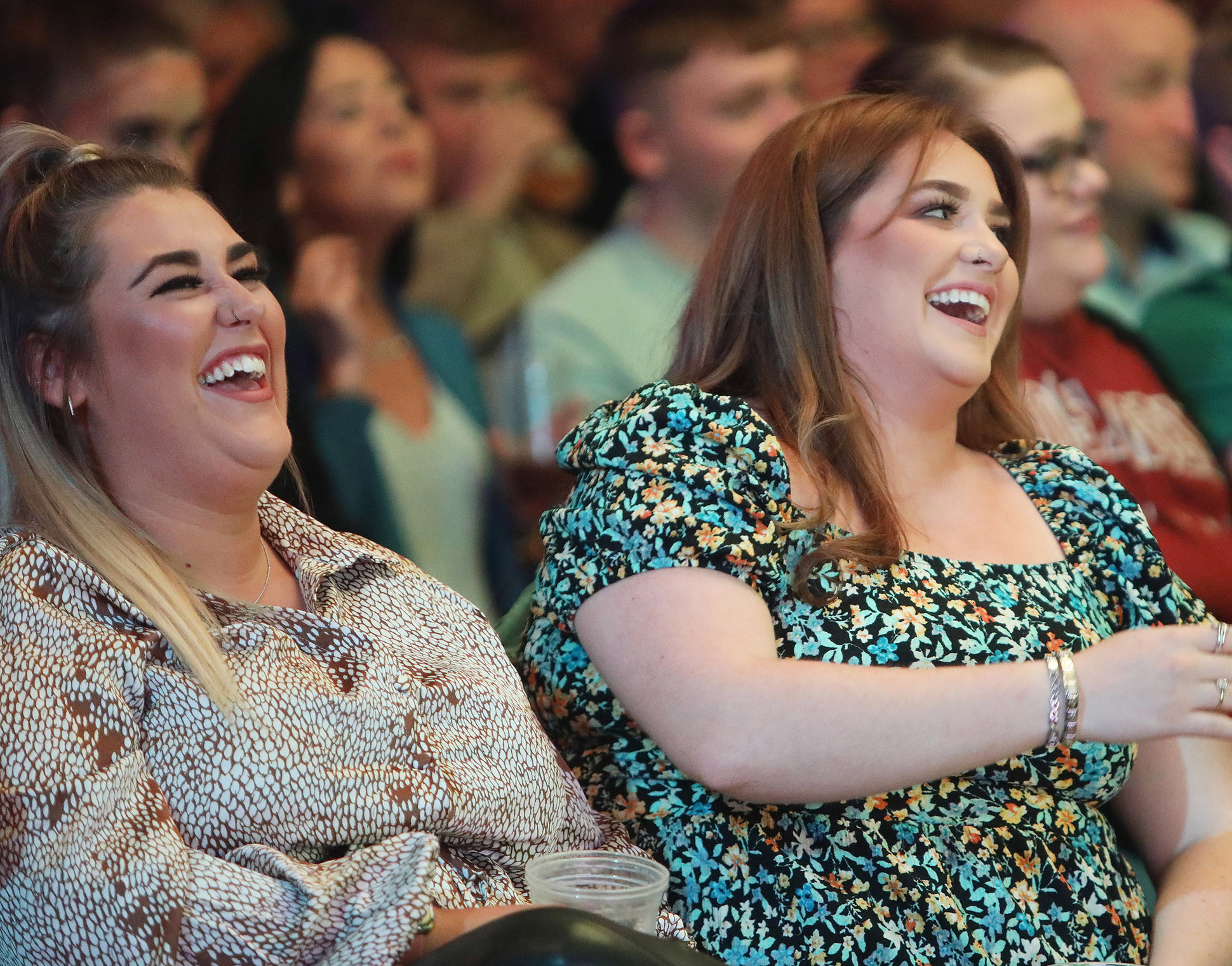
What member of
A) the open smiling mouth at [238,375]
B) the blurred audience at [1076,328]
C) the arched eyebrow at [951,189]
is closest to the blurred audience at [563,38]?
the blurred audience at [1076,328]

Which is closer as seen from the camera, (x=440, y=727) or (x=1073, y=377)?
(x=440, y=727)

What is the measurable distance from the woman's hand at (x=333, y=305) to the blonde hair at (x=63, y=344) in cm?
76

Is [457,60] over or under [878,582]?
over

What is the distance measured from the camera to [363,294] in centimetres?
218

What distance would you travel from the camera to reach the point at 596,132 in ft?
8.04

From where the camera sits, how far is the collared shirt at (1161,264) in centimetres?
288

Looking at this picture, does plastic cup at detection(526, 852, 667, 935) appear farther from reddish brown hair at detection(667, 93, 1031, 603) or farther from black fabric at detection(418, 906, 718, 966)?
reddish brown hair at detection(667, 93, 1031, 603)

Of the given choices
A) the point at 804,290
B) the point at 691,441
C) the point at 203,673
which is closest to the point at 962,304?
the point at 804,290

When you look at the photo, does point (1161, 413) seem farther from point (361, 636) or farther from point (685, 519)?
point (361, 636)

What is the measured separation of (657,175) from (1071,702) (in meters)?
1.50

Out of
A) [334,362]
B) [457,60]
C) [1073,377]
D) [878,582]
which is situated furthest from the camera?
[1073,377]

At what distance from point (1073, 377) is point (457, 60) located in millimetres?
1247

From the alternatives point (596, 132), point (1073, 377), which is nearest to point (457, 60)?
point (596, 132)

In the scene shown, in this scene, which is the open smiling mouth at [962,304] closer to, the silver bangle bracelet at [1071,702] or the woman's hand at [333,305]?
the silver bangle bracelet at [1071,702]
